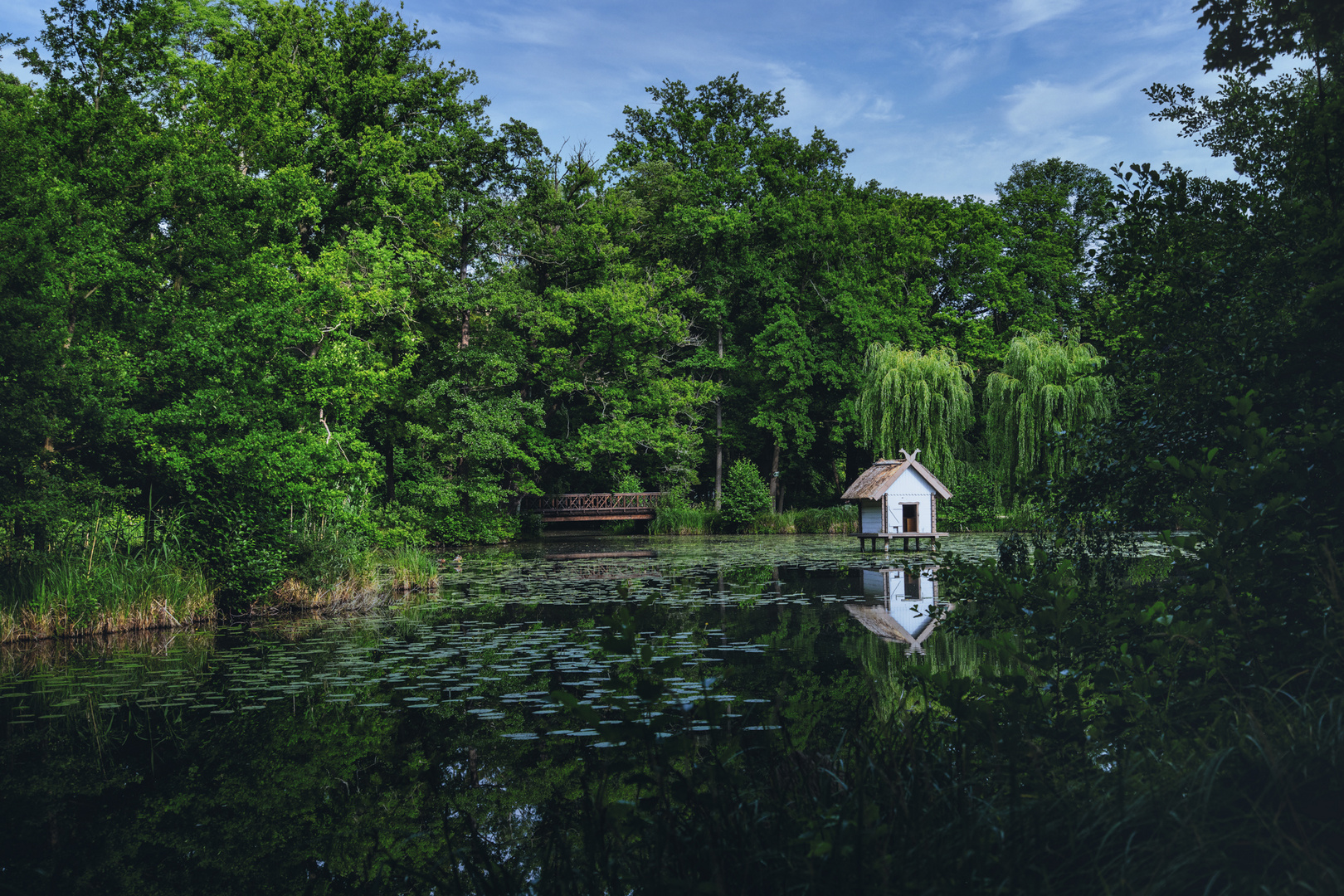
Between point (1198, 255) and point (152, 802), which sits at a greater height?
point (1198, 255)

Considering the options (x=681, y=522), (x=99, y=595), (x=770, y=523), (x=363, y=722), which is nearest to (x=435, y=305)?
(x=681, y=522)

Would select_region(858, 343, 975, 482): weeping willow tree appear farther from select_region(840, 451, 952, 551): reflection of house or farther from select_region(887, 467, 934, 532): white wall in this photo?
select_region(887, 467, 934, 532): white wall

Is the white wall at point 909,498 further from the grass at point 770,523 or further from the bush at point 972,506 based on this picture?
the grass at point 770,523

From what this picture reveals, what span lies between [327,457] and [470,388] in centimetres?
1417

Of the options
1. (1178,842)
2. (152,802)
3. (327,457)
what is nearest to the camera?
(1178,842)

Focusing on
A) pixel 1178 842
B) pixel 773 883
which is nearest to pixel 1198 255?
pixel 1178 842

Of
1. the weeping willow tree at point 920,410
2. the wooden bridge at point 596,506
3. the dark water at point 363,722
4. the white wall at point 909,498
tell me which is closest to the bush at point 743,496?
the wooden bridge at point 596,506

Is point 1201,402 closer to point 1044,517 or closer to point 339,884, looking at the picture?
point 1044,517

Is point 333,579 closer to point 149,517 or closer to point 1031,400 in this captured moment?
point 149,517

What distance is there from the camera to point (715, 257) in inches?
1583

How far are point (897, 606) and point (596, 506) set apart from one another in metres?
23.7

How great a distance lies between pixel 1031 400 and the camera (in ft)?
97.6

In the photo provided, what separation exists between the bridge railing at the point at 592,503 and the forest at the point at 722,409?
0.68 metres

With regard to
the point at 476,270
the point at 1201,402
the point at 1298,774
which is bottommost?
the point at 1298,774
